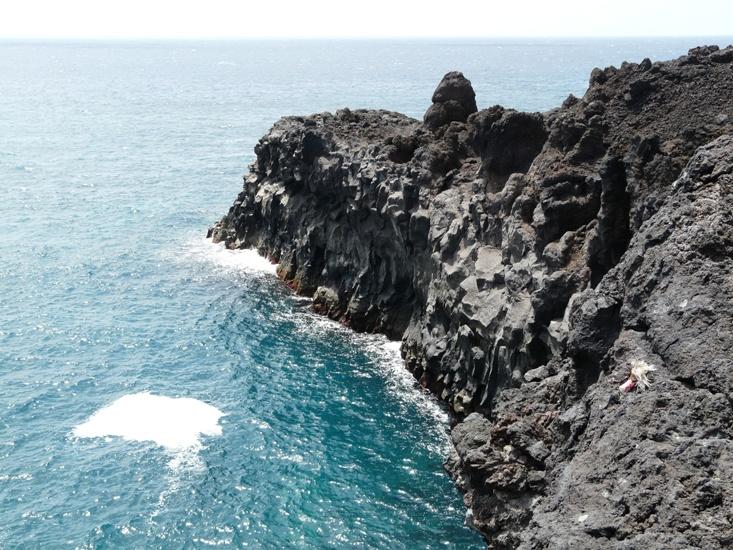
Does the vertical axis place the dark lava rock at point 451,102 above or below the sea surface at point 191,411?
above

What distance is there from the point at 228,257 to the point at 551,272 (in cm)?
4441

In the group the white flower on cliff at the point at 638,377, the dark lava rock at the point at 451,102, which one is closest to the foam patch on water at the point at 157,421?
the white flower on cliff at the point at 638,377

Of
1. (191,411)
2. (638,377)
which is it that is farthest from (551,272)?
(191,411)

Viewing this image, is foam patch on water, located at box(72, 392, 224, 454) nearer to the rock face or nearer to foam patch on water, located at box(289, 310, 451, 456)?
foam patch on water, located at box(289, 310, 451, 456)

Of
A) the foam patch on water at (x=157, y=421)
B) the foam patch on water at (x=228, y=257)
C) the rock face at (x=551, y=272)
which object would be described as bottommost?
the foam patch on water at (x=228, y=257)

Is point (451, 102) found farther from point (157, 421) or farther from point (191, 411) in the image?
point (157, 421)

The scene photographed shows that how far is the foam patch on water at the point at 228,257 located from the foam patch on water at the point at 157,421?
26.1 meters

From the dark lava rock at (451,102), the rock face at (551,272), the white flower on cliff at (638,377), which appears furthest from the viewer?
the dark lava rock at (451,102)

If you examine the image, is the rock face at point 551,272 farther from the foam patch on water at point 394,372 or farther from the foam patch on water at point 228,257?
the foam patch on water at point 228,257

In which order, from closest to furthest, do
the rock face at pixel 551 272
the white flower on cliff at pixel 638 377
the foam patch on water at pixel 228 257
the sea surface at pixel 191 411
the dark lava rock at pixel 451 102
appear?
the rock face at pixel 551 272, the white flower on cliff at pixel 638 377, the sea surface at pixel 191 411, the dark lava rock at pixel 451 102, the foam patch on water at pixel 228 257

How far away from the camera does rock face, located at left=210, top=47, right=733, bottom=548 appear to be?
78.7 ft

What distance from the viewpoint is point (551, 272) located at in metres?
44.7

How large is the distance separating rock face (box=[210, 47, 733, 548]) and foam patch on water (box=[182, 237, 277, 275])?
153 centimetres

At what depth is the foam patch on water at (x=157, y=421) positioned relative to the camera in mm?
49219
